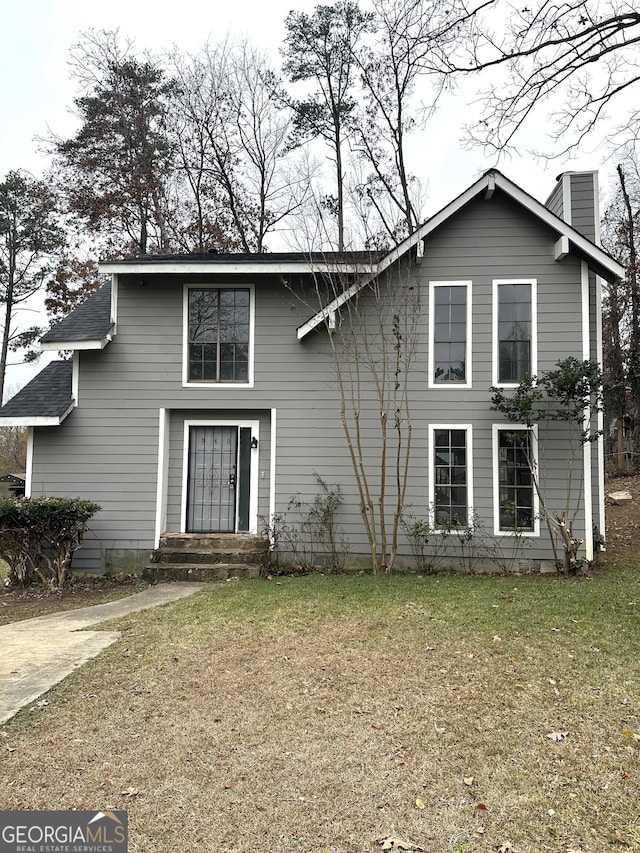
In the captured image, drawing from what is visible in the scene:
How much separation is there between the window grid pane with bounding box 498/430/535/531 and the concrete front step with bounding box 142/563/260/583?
166 inches

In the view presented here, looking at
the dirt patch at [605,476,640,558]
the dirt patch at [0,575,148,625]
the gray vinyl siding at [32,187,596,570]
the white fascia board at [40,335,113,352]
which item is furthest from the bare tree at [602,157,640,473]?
the dirt patch at [0,575,148,625]

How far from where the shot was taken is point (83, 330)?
993cm

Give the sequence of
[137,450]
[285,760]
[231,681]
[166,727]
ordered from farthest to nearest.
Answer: [137,450], [231,681], [166,727], [285,760]

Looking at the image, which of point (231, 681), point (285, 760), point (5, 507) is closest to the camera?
point (285, 760)

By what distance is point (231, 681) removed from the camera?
4660 millimetres

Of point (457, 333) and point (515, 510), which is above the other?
point (457, 333)

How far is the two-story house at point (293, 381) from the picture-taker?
9406 mm

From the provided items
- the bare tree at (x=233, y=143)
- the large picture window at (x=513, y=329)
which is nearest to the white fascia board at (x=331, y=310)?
the large picture window at (x=513, y=329)

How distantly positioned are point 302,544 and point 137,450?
131 inches

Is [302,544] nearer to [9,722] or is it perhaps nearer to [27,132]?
[9,722]

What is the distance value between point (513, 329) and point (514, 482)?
8.51 feet

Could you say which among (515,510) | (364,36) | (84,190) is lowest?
(515,510)

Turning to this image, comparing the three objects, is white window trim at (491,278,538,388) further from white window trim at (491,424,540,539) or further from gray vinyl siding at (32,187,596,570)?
white window trim at (491,424,540,539)

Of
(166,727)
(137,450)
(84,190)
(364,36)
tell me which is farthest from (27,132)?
(166,727)
